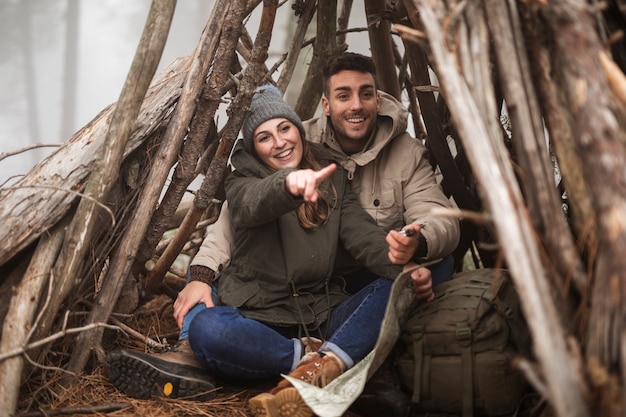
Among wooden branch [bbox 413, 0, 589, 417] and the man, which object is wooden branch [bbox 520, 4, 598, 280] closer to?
wooden branch [bbox 413, 0, 589, 417]

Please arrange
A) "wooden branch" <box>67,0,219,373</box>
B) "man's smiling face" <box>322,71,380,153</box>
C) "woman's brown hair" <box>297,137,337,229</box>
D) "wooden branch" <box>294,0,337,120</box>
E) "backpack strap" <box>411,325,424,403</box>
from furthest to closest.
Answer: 1. "wooden branch" <box>294,0,337,120</box>
2. "man's smiling face" <box>322,71,380,153</box>
3. "woman's brown hair" <box>297,137,337,229</box>
4. "wooden branch" <box>67,0,219,373</box>
5. "backpack strap" <box>411,325,424,403</box>

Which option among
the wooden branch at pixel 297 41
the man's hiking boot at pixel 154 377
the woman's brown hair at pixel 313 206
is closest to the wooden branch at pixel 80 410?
the man's hiking boot at pixel 154 377

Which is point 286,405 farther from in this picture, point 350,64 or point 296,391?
point 350,64

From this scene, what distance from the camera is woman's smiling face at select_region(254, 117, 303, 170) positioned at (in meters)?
3.07

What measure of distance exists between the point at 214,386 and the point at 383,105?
1.65 metres

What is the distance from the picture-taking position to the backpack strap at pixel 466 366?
101 inches

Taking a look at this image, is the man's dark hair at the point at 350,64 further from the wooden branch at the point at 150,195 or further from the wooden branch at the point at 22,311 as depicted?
the wooden branch at the point at 22,311

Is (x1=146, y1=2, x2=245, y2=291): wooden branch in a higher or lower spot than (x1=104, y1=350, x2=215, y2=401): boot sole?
higher

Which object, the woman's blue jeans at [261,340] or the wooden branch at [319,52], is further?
the wooden branch at [319,52]

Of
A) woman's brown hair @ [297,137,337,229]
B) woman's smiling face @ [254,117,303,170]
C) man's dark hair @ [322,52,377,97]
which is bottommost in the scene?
woman's brown hair @ [297,137,337,229]

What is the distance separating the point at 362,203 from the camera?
3297 millimetres

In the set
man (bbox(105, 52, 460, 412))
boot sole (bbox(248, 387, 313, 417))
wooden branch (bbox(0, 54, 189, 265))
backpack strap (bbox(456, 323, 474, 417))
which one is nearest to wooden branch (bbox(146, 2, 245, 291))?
wooden branch (bbox(0, 54, 189, 265))

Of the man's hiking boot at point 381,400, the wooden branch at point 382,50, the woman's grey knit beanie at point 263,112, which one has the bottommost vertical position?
the man's hiking boot at point 381,400

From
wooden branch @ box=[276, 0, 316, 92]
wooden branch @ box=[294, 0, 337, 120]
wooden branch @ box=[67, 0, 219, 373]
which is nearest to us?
wooden branch @ box=[67, 0, 219, 373]
